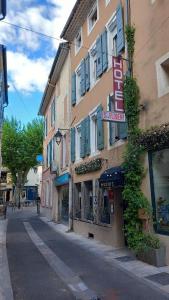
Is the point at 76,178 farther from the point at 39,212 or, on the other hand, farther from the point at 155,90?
the point at 39,212

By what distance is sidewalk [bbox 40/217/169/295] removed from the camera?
21.6 ft

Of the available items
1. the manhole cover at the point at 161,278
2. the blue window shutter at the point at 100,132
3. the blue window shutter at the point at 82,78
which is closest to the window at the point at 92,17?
the blue window shutter at the point at 82,78

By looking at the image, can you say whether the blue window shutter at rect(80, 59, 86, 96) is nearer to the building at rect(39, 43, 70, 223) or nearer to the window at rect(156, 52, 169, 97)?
the building at rect(39, 43, 70, 223)

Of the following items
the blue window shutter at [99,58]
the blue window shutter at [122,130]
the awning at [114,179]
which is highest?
the blue window shutter at [99,58]

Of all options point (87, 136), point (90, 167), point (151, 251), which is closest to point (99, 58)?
point (87, 136)

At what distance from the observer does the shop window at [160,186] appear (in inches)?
321

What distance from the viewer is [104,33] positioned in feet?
40.7

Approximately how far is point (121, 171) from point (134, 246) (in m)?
2.05

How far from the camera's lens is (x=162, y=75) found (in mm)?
8352

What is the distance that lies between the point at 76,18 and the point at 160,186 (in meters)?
10.4

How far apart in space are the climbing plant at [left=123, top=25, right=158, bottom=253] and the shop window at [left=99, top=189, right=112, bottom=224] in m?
2.23

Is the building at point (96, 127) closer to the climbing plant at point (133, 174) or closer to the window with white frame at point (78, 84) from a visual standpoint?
the window with white frame at point (78, 84)

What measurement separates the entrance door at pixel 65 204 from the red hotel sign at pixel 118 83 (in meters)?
8.80

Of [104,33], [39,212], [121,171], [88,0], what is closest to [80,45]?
[88,0]
